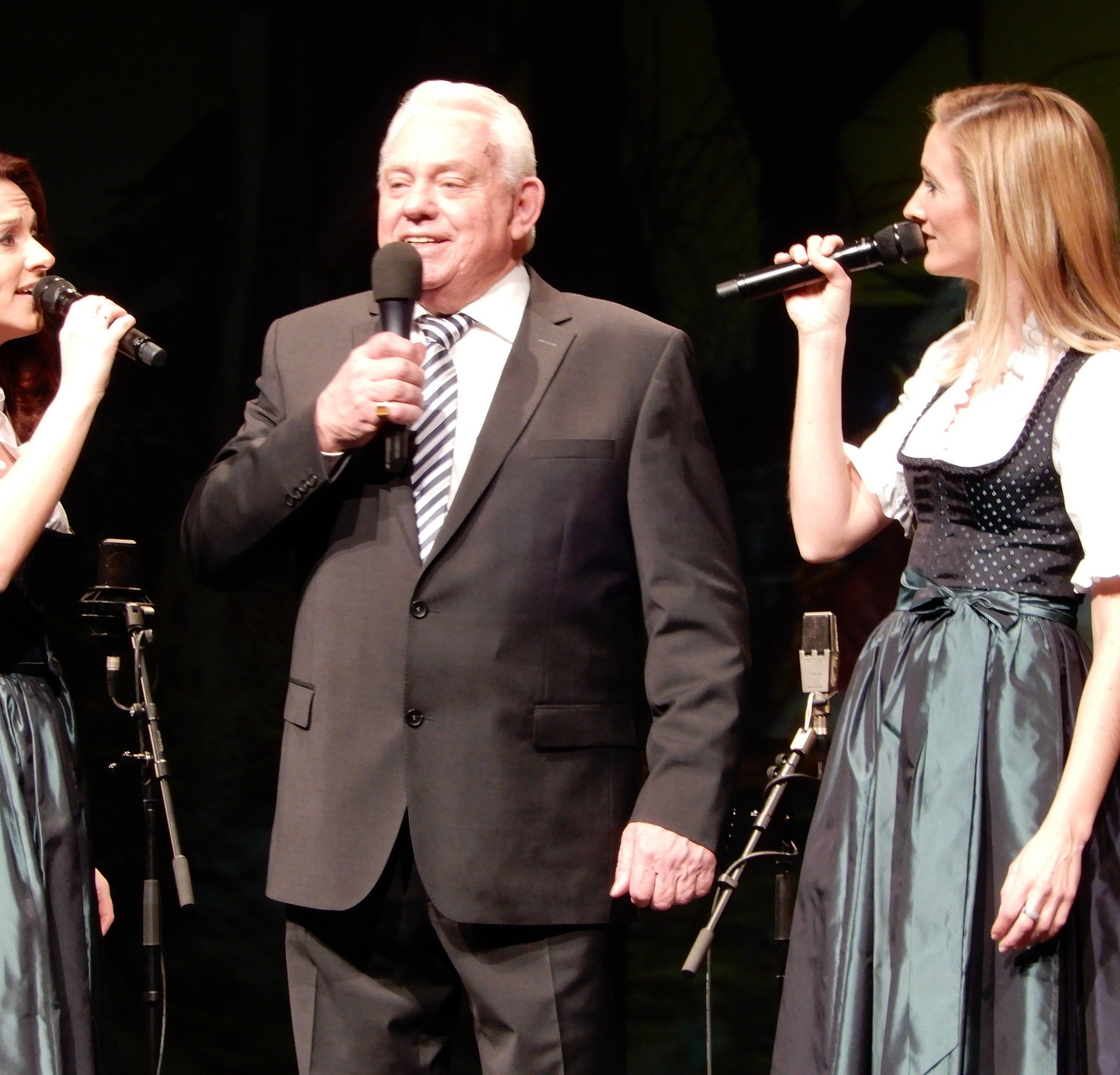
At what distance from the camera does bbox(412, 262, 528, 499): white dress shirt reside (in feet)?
6.47

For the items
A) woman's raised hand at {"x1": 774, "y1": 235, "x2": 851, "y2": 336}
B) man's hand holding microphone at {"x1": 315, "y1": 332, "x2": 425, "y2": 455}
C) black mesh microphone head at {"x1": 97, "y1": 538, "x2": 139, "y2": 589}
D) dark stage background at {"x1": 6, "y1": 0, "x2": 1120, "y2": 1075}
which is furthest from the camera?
dark stage background at {"x1": 6, "y1": 0, "x2": 1120, "y2": 1075}

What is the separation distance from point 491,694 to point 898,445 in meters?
0.67

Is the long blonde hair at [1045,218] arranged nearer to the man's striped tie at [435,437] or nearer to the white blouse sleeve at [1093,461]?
the white blouse sleeve at [1093,461]

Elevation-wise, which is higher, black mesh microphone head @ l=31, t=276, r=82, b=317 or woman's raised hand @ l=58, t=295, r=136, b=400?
black mesh microphone head @ l=31, t=276, r=82, b=317

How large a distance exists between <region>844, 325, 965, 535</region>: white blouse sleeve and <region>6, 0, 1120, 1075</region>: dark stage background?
155cm

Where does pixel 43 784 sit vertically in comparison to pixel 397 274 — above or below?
below

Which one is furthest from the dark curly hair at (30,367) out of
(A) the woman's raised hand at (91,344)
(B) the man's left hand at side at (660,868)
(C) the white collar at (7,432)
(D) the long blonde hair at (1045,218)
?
(D) the long blonde hair at (1045,218)

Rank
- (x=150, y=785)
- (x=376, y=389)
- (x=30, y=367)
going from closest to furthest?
(x=376, y=389), (x=30, y=367), (x=150, y=785)

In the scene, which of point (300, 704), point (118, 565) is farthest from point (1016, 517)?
point (118, 565)

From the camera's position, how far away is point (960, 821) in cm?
183

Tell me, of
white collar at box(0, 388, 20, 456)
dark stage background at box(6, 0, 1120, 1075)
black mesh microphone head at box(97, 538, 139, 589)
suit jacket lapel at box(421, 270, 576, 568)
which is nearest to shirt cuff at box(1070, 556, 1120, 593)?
suit jacket lapel at box(421, 270, 576, 568)

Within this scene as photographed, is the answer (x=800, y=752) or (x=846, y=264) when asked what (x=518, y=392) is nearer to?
(x=846, y=264)

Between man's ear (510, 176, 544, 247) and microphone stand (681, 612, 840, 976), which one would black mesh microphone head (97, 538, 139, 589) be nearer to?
man's ear (510, 176, 544, 247)

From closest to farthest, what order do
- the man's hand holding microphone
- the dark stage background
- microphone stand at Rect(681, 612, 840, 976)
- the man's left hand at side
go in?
the man's hand holding microphone
the man's left hand at side
microphone stand at Rect(681, 612, 840, 976)
the dark stage background
